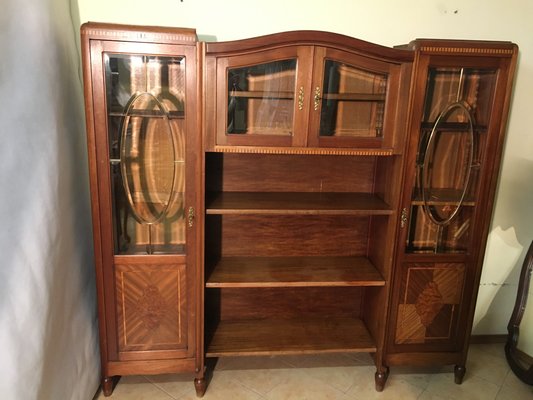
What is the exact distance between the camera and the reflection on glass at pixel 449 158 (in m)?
1.86

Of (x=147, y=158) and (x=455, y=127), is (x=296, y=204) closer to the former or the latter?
(x=147, y=158)

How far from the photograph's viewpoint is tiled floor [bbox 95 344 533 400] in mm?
2035

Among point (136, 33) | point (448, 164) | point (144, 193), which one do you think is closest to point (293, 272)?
point (144, 193)

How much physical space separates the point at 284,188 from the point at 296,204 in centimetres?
21

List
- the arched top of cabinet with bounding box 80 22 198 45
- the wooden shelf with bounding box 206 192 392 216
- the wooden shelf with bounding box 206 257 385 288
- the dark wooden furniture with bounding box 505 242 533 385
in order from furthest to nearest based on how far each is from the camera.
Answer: the dark wooden furniture with bounding box 505 242 533 385 < the wooden shelf with bounding box 206 257 385 288 < the wooden shelf with bounding box 206 192 392 216 < the arched top of cabinet with bounding box 80 22 198 45

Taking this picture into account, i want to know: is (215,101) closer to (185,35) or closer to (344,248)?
(185,35)

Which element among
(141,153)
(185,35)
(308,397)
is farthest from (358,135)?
(308,397)

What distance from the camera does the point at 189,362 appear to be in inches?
77.2

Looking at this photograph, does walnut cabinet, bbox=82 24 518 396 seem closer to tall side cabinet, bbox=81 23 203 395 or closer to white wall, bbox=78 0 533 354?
tall side cabinet, bbox=81 23 203 395

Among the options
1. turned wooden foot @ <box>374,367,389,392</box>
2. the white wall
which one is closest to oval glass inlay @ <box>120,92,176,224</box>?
the white wall

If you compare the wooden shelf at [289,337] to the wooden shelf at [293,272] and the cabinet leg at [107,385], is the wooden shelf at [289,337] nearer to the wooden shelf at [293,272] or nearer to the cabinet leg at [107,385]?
the wooden shelf at [293,272]

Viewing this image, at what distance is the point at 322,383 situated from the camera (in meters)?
2.13

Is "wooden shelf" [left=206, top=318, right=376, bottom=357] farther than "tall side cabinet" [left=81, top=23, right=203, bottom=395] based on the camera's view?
Yes

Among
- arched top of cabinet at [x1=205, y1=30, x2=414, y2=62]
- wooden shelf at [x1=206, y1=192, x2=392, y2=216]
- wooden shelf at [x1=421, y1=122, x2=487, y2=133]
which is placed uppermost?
arched top of cabinet at [x1=205, y1=30, x2=414, y2=62]
